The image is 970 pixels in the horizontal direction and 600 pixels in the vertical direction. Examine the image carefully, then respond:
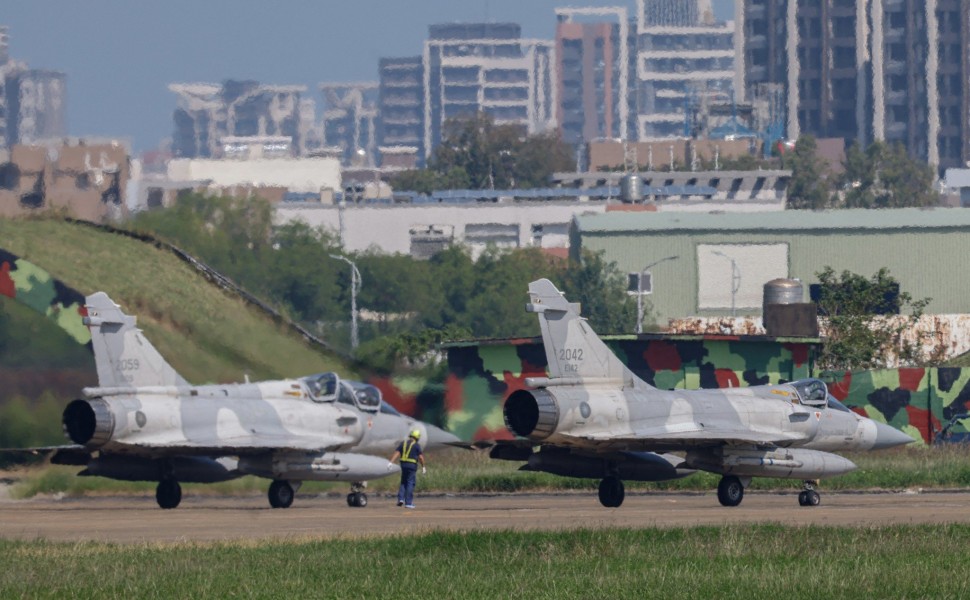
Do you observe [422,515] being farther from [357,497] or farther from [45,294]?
[45,294]

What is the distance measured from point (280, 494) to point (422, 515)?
13.7ft

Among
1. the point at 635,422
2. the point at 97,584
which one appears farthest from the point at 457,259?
the point at 97,584

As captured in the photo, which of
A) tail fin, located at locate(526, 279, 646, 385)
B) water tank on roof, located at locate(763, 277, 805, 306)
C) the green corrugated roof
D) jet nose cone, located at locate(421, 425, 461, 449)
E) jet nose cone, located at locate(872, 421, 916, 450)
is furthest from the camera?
the green corrugated roof

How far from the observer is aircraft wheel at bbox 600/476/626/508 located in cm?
3597

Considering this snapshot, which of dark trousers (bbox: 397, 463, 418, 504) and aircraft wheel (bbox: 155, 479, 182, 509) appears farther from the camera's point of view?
aircraft wheel (bbox: 155, 479, 182, 509)

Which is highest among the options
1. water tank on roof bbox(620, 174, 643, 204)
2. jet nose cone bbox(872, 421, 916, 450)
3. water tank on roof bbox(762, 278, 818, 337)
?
water tank on roof bbox(620, 174, 643, 204)

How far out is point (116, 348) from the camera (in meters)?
35.5

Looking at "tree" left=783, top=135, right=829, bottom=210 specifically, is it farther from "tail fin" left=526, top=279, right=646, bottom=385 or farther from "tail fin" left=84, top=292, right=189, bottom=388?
"tail fin" left=84, top=292, right=189, bottom=388

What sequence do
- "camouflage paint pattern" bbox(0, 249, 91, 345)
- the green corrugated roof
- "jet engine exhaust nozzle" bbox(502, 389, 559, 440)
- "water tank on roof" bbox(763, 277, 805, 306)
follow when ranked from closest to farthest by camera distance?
"jet engine exhaust nozzle" bbox(502, 389, 559, 440) → "camouflage paint pattern" bbox(0, 249, 91, 345) → "water tank on roof" bbox(763, 277, 805, 306) → the green corrugated roof

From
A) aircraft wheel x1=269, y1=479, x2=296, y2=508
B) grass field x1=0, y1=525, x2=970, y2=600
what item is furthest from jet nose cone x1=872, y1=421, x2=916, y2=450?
aircraft wheel x1=269, y1=479, x2=296, y2=508

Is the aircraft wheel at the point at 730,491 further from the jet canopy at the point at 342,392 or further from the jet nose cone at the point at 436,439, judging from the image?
the jet canopy at the point at 342,392

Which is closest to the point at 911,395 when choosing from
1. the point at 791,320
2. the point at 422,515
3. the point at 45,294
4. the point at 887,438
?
the point at 887,438

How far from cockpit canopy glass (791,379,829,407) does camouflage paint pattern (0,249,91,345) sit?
51.4 ft

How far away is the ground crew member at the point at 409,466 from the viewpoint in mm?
35250
